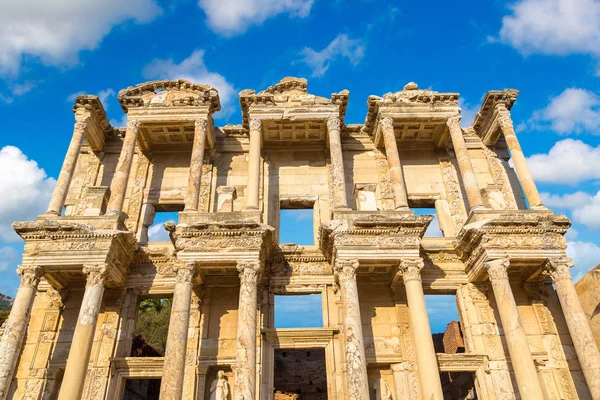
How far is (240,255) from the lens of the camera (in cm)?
1245

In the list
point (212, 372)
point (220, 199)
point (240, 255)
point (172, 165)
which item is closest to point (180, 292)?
point (240, 255)

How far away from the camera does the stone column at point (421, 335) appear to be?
10904mm

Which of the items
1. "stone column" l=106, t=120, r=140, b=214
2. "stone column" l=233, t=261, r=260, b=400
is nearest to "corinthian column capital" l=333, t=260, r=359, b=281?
"stone column" l=233, t=261, r=260, b=400

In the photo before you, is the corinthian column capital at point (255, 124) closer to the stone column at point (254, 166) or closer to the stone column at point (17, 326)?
the stone column at point (254, 166)

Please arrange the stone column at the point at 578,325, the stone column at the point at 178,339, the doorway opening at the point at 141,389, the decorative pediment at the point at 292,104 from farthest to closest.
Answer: the doorway opening at the point at 141,389 → the decorative pediment at the point at 292,104 → the stone column at the point at 578,325 → the stone column at the point at 178,339

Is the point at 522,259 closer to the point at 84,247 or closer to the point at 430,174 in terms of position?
the point at 430,174

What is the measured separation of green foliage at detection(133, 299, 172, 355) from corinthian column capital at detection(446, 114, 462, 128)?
22.2m

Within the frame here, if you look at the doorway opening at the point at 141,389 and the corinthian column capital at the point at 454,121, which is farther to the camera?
the doorway opening at the point at 141,389

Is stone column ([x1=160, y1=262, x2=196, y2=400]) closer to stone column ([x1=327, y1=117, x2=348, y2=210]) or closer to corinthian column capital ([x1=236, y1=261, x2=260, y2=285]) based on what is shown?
corinthian column capital ([x1=236, y1=261, x2=260, y2=285])

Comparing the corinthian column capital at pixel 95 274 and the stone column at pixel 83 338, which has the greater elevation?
the corinthian column capital at pixel 95 274

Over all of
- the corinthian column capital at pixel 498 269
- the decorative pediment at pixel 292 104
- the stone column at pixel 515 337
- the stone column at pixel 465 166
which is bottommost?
the stone column at pixel 515 337

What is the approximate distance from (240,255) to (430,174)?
28.7ft

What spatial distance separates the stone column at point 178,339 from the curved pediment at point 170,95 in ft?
21.9

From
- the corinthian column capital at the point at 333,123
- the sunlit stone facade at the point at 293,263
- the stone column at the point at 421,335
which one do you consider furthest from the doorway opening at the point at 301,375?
the corinthian column capital at the point at 333,123
